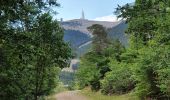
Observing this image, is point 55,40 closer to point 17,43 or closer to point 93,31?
point 17,43

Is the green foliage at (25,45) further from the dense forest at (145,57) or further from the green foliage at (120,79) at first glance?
the green foliage at (120,79)

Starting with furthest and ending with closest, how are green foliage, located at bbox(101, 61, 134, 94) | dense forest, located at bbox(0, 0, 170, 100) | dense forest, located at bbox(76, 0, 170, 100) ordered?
green foliage, located at bbox(101, 61, 134, 94) < dense forest, located at bbox(76, 0, 170, 100) < dense forest, located at bbox(0, 0, 170, 100)

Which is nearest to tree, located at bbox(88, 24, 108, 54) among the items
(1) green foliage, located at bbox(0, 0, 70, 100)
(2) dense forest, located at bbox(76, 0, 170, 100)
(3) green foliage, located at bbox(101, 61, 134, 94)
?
(2) dense forest, located at bbox(76, 0, 170, 100)

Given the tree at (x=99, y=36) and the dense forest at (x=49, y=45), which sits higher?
the dense forest at (x=49, y=45)

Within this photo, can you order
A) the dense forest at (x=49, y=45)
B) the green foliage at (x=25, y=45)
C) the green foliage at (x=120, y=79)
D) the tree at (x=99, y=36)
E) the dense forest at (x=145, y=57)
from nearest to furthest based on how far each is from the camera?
the green foliage at (x=25, y=45) < the dense forest at (x=49, y=45) < the dense forest at (x=145, y=57) < the green foliage at (x=120, y=79) < the tree at (x=99, y=36)

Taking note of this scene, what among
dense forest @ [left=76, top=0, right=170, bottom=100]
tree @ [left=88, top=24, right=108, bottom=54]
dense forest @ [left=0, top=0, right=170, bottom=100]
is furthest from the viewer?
tree @ [left=88, top=24, right=108, bottom=54]

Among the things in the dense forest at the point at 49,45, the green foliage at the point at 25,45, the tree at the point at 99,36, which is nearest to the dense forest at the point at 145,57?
the dense forest at the point at 49,45

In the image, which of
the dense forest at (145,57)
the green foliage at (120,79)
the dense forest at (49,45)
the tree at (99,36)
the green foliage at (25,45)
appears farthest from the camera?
the tree at (99,36)

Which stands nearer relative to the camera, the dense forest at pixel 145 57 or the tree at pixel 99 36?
the dense forest at pixel 145 57

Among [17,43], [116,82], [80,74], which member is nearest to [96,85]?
[80,74]

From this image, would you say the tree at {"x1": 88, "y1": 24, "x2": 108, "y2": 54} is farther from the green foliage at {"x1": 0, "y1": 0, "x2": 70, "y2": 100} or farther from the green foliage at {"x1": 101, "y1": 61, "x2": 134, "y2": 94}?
the green foliage at {"x1": 0, "y1": 0, "x2": 70, "y2": 100}

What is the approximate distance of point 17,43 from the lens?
1569 centimetres

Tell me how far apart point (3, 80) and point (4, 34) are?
10.9 m

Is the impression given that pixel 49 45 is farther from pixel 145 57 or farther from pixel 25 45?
pixel 25 45
